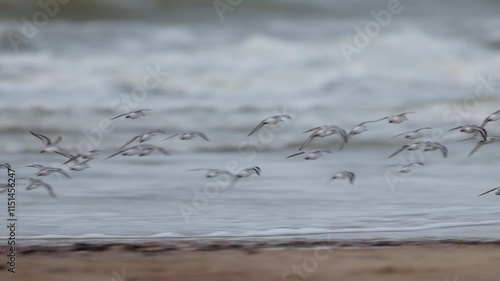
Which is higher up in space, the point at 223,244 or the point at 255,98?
the point at 255,98

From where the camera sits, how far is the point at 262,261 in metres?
2.25

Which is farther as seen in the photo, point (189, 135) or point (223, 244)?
point (189, 135)

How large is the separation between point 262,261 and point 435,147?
644mm

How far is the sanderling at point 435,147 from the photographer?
2445 millimetres

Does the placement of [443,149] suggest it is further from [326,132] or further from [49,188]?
[49,188]

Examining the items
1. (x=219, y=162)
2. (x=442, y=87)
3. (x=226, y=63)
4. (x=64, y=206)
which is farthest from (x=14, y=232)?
(x=442, y=87)

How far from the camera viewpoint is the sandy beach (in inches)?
87.4

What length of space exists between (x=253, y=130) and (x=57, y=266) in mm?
688

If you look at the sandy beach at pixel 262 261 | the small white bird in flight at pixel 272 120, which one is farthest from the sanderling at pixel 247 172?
the sandy beach at pixel 262 261

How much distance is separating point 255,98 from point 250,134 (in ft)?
0.36

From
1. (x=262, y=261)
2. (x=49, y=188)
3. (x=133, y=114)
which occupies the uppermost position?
(x=133, y=114)

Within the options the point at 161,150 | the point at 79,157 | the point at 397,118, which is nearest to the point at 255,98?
the point at 161,150

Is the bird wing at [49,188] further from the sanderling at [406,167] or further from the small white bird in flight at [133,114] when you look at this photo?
the sanderling at [406,167]

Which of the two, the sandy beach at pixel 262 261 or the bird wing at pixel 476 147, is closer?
the sandy beach at pixel 262 261
